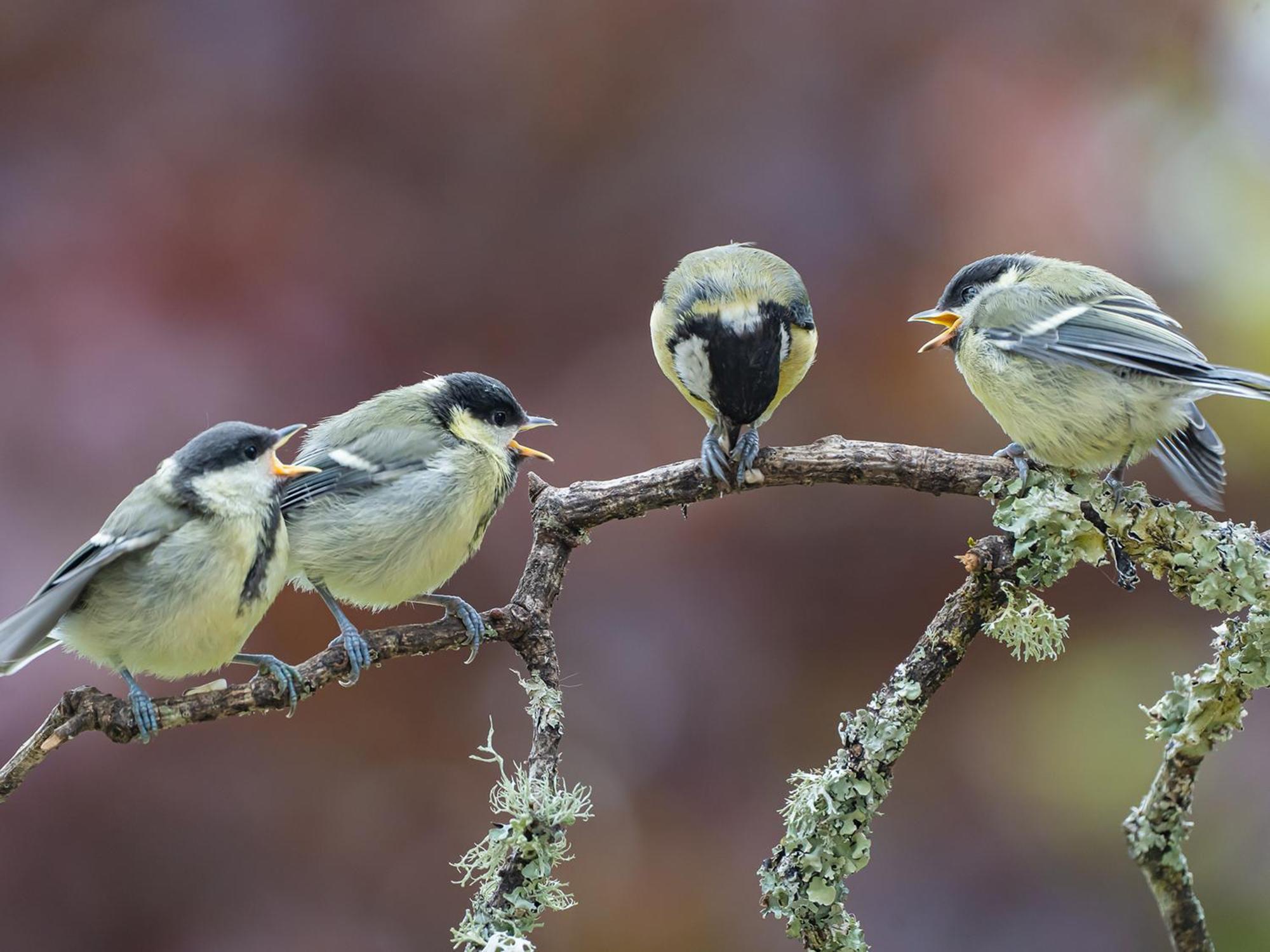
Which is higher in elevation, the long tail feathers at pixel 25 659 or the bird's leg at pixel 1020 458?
the bird's leg at pixel 1020 458

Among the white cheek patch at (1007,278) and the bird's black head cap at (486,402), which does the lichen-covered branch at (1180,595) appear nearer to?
the white cheek patch at (1007,278)

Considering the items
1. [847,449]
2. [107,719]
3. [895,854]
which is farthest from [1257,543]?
[107,719]

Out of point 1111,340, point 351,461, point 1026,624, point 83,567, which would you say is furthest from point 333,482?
point 1111,340

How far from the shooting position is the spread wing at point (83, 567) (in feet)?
2.89

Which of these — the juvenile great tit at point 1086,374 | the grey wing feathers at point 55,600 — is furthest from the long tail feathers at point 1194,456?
the grey wing feathers at point 55,600

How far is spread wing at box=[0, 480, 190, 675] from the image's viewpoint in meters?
0.88

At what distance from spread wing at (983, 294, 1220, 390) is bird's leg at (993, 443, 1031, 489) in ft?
Result: 0.31

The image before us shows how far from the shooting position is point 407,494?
1.13 meters

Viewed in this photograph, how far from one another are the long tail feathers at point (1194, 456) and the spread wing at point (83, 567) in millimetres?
948

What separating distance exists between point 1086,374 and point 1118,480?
0.38ft

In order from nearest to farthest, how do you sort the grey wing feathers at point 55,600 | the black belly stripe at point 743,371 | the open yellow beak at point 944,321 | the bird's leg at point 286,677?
the grey wing feathers at point 55,600
the bird's leg at point 286,677
the black belly stripe at point 743,371
the open yellow beak at point 944,321

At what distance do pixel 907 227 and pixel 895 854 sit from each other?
984mm

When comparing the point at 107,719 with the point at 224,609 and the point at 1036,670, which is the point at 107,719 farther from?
the point at 1036,670

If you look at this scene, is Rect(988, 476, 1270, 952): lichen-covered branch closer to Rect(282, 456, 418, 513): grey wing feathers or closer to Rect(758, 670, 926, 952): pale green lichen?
Rect(758, 670, 926, 952): pale green lichen
